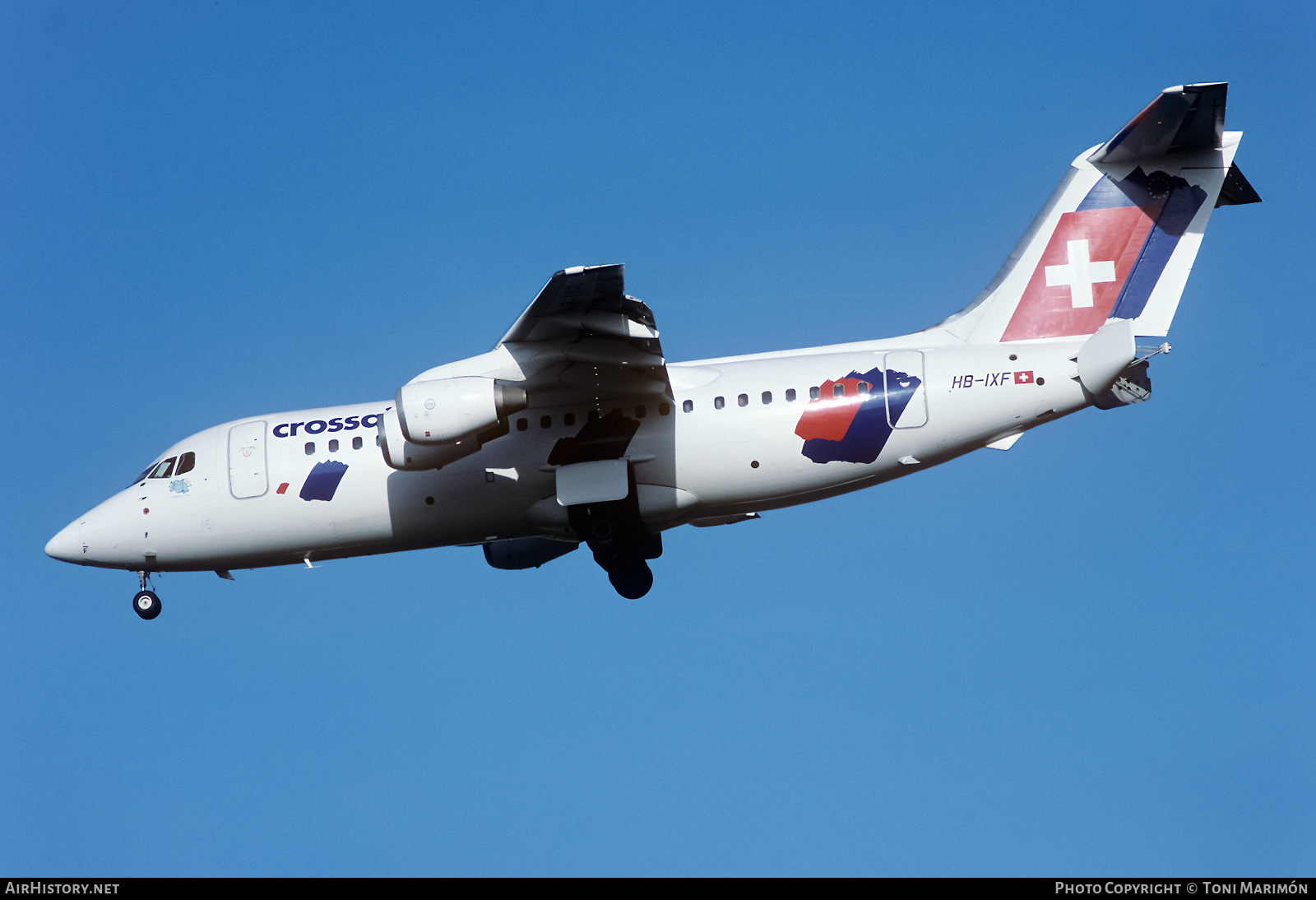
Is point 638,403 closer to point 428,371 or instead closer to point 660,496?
point 660,496

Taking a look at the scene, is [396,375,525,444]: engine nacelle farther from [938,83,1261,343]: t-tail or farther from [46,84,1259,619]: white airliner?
[938,83,1261,343]: t-tail

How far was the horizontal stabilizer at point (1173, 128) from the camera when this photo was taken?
13.9 m

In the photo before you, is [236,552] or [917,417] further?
[236,552]

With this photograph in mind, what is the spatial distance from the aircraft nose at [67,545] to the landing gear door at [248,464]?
2013 millimetres

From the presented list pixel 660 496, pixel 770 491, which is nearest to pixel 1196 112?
pixel 770 491

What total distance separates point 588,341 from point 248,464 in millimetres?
4515

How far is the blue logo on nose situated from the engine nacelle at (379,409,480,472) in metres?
1.38

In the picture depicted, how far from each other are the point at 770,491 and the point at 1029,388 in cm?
294

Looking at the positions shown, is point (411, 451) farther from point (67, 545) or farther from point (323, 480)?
point (67, 545)

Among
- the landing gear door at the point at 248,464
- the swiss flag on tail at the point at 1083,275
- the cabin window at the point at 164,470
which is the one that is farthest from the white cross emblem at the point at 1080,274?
the cabin window at the point at 164,470

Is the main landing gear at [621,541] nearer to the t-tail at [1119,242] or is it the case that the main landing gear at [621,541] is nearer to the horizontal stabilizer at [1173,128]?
the t-tail at [1119,242]

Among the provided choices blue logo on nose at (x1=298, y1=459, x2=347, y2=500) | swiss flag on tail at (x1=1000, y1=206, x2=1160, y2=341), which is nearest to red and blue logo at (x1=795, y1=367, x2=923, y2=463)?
swiss flag on tail at (x1=1000, y1=206, x2=1160, y2=341)

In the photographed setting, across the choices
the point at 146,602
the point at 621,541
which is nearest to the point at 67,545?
the point at 146,602

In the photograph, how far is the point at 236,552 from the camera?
16.0 metres
